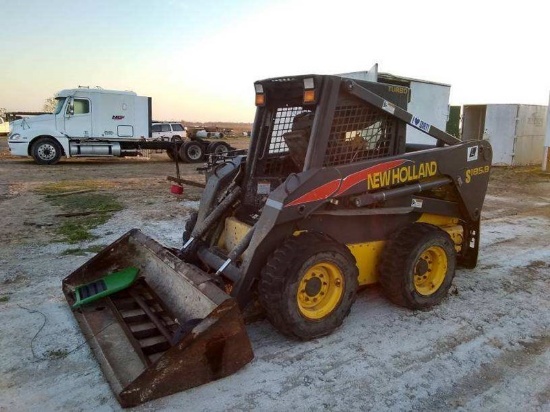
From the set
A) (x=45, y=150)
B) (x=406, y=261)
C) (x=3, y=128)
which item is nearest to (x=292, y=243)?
(x=406, y=261)

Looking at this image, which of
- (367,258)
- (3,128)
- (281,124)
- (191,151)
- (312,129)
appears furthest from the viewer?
(3,128)

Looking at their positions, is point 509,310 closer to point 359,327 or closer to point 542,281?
point 542,281

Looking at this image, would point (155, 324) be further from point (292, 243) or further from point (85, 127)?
point (85, 127)

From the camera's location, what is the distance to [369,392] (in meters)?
3.11

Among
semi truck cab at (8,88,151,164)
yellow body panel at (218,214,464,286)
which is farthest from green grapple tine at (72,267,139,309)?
semi truck cab at (8,88,151,164)

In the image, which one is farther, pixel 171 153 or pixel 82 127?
pixel 171 153

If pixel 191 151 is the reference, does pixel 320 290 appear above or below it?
below

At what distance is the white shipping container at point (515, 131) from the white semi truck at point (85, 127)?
45.3 feet

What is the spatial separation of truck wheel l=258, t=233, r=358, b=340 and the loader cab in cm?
68

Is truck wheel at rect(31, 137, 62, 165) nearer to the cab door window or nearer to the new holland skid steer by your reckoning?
the cab door window

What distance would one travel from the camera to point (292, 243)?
11.9 ft

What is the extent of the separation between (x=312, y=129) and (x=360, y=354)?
74.0 inches

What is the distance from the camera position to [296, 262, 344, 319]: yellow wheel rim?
3.70 meters

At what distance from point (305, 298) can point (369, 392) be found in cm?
90
